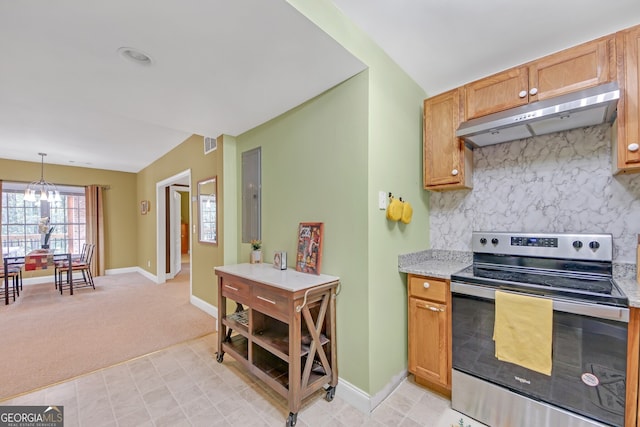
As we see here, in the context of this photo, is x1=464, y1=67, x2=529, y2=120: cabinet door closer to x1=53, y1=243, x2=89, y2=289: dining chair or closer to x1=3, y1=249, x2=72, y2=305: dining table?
x1=3, y1=249, x2=72, y2=305: dining table

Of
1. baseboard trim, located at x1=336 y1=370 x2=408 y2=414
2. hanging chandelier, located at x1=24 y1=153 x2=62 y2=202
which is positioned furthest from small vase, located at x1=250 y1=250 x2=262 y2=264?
hanging chandelier, located at x1=24 y1=153 x2=62 y2=202

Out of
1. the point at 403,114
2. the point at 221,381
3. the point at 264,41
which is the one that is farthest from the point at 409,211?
the point at 221,381

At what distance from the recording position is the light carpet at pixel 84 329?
2334 mm

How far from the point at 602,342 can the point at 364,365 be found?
4.17 feet

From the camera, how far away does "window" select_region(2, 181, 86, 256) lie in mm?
5203

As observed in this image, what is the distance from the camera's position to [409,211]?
2062mm

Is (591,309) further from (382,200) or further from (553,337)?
(382,200)

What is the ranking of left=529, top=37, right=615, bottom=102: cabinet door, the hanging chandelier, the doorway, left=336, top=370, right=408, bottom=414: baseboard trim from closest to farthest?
1. left=529, top=37, right=615, bottom=102: cabinet door
2. left=336, top=370, right=408, bottom=414: baseboard trim
3. the hanging chandelier
4. the doorway

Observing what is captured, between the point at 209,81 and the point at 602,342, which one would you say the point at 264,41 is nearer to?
the point at 209,81

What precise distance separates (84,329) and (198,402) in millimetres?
2350

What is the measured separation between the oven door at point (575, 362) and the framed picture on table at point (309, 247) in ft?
3.48

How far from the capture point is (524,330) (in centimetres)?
151

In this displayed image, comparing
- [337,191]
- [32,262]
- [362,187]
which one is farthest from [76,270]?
[362,187]

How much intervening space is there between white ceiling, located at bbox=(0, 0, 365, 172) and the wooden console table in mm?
1431
